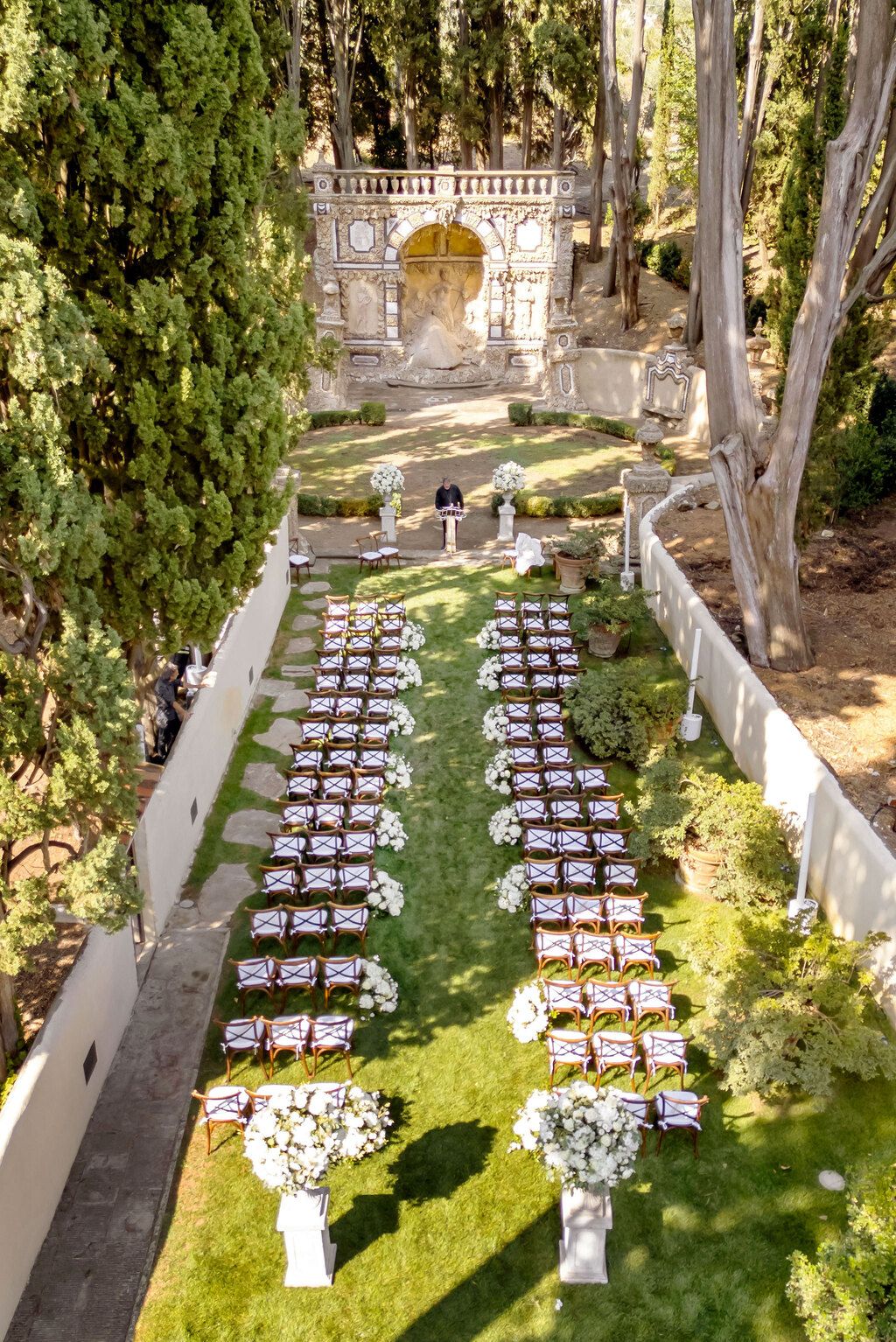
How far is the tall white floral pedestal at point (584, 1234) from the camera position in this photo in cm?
779

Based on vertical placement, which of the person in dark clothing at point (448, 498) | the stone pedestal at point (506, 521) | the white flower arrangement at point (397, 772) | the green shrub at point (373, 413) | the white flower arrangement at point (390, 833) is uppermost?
the green shrub at point (373, 413)

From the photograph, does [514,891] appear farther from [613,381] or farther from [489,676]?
[613,381]

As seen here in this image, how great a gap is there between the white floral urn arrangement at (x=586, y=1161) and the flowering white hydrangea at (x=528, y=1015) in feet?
6.53

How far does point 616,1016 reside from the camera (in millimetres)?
10445

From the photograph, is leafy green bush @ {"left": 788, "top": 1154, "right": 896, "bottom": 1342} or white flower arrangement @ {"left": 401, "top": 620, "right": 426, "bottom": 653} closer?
leafy green bush @ {"left": 788, "top": 1154, "right": 896, "bottom": 1342}

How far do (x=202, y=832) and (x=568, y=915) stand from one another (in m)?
5.10

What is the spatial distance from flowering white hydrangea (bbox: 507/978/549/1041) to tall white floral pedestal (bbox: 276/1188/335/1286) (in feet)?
9.25

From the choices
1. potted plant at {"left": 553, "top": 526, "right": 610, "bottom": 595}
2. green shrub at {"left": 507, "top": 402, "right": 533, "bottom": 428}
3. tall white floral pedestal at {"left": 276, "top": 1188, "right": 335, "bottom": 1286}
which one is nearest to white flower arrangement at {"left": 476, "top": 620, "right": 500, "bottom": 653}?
potted plant at {"left": 553, "top": 526, "right": 610, "bottom": 595}

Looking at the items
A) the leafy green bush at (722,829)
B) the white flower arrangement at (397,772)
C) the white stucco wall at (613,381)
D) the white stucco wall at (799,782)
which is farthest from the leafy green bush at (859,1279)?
the white stucco wall at (613,381)

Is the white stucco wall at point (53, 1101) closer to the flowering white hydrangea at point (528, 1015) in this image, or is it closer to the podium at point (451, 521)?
the flowering white hydrangea at point (528, 1015)

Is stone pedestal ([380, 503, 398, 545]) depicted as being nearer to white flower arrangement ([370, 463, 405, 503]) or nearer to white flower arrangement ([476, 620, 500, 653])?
white flower arrangement ([370, 463, 405, 503])

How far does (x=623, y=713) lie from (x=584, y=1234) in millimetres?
8330

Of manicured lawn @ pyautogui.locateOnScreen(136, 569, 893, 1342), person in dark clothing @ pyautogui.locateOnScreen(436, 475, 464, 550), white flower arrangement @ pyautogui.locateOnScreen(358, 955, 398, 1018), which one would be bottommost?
manicured lawn @ pyautogui.locateOnScreen(136, 569, 893, 1342)

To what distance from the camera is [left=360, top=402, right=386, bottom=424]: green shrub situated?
33.2 metres
